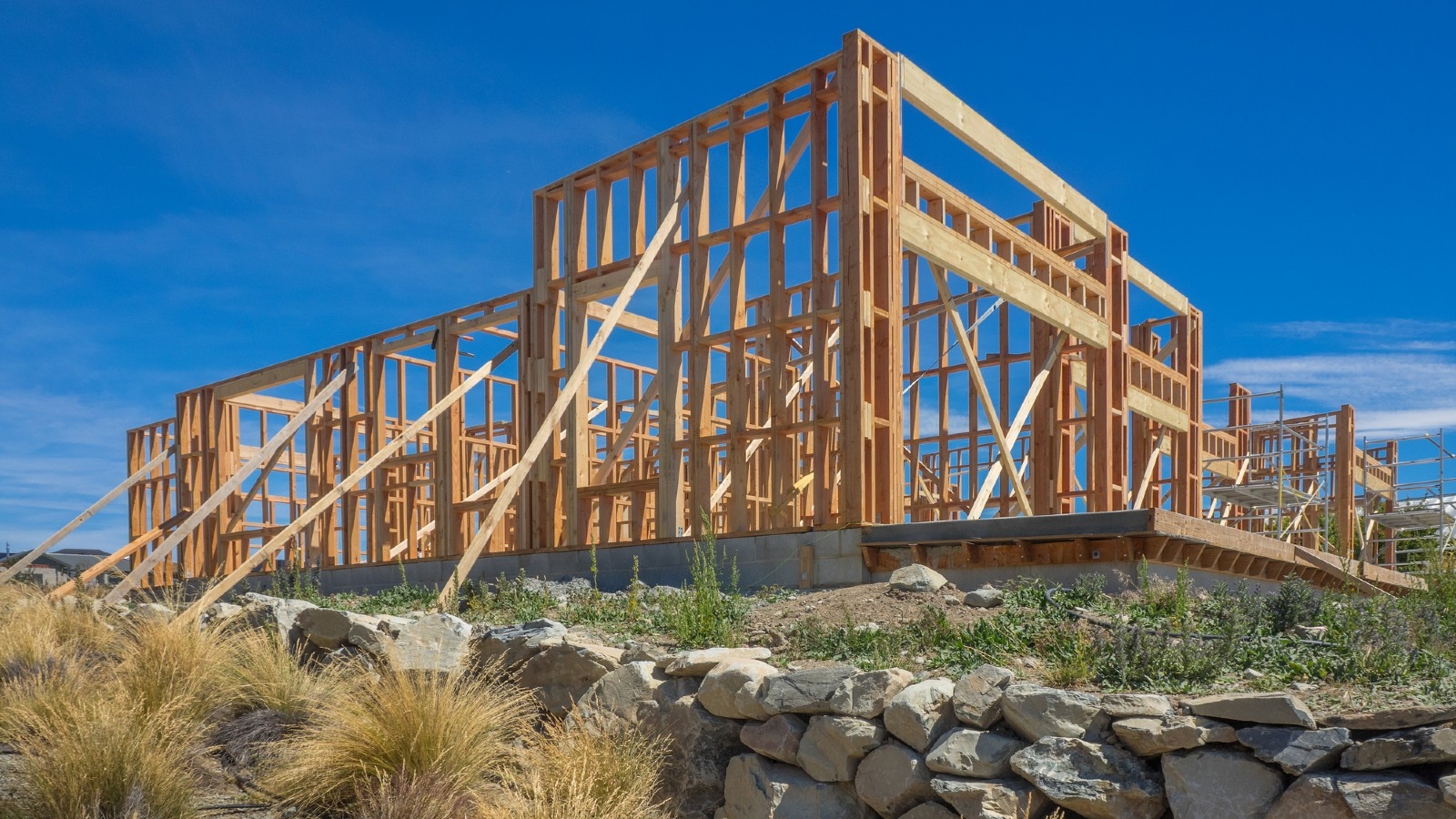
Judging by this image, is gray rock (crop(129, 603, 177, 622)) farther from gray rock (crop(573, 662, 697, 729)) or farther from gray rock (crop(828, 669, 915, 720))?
gray rock (crop(828, 669, 915, 720))

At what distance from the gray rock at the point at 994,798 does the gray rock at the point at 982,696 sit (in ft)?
1.03

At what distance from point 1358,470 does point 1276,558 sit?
18914mm

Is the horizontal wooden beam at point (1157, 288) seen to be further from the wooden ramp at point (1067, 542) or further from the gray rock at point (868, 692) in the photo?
the gray rock at point (868, 692)

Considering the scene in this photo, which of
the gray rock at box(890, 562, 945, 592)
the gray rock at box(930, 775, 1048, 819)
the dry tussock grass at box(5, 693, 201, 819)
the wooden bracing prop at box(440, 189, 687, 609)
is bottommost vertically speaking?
the dry tussock grass at box(5, 693, 201, 819)

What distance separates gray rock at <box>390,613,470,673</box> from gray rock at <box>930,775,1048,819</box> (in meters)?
3.59

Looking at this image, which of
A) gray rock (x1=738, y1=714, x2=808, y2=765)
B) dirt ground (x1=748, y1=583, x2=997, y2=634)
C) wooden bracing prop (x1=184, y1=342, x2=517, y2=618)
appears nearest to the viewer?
gray rock (x1=738, y1=714, x2=808, y2=765)

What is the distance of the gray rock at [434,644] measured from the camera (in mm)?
8641

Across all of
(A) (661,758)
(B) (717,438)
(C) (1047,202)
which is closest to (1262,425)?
(C) (1047,202)

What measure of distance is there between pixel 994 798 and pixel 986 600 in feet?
9.13

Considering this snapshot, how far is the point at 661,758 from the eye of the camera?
25.2 ft

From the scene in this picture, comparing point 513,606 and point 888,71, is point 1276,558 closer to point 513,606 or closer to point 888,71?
point 888,71

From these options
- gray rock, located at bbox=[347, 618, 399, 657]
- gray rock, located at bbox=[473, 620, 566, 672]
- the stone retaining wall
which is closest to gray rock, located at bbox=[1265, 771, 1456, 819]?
the stone retaining wall

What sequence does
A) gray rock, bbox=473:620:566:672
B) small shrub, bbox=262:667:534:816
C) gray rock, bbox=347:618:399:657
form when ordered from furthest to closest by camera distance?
gray rock, bbox=347:618:399:657
gray rock, bbox=473:620:566:672
small shrub, bbox=262:667:534:816

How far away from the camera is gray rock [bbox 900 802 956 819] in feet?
21.4
